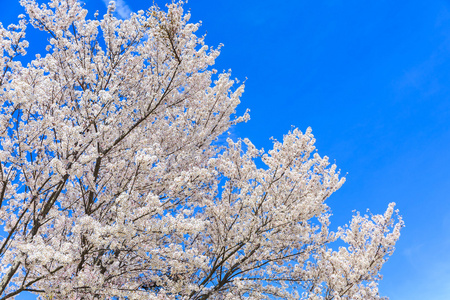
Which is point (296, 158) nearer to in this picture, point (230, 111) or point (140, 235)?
point (230, 111)

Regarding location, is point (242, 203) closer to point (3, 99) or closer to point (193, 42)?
point (193, 42)

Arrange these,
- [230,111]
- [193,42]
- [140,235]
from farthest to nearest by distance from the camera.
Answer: [230,111], [193,42], [140,235]

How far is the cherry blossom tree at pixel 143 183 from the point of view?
20.1ft

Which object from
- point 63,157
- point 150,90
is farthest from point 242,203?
point 63,157

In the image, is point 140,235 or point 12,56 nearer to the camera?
point 140,235

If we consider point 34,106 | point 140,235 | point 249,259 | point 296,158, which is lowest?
point 140,235

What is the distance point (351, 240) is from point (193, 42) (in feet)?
29.1

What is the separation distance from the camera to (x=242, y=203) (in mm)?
8258

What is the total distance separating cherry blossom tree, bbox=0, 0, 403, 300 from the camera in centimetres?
612

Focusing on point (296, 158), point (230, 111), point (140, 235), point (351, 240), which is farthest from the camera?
point (351, 240)

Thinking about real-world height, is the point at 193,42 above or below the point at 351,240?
above

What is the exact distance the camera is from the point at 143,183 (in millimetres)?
7719

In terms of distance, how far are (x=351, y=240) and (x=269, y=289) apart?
4.80 meters

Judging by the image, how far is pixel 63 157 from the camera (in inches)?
249
